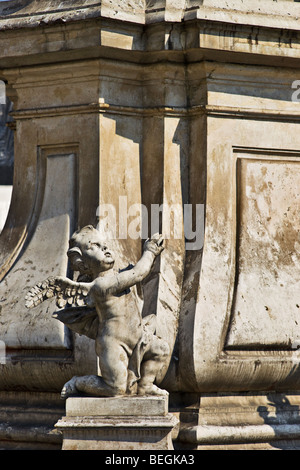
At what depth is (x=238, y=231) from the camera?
9.19 m

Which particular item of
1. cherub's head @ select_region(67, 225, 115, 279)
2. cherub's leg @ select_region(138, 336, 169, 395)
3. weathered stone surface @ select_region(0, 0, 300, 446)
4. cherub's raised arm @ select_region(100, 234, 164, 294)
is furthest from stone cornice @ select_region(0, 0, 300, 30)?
cherub's leg @ select_region(138, 336, 169, 395)

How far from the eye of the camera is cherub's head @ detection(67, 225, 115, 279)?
7926 millimetres

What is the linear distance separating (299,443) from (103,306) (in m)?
2.05

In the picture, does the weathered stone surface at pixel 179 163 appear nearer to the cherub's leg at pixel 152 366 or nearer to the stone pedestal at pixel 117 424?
the cherub's leg at pixel 152 366

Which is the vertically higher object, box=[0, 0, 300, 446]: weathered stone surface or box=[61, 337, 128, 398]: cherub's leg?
box=[0, 0, 300, 446]: weathered stone surface

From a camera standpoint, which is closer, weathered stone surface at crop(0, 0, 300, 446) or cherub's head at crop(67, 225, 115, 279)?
cherub's head at crop(67, 225, 115, 279)

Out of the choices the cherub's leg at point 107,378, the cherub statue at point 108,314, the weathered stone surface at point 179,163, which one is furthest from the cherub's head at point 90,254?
the weathered stone surface at point 179,163

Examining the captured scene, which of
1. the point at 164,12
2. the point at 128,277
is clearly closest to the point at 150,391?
the point at 128,277

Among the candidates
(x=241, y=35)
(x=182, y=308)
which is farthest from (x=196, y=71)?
(x=182, y=308)

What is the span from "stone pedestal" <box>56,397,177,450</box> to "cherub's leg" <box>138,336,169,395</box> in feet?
0.85

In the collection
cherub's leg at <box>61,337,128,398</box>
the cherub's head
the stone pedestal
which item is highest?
the cherub's head

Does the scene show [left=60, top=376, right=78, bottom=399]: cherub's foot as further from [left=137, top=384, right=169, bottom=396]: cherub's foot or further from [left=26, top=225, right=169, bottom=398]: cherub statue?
[left=137, top=384, right=169, bottom=396]: cherub's foot

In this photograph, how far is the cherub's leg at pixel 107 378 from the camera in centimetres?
790

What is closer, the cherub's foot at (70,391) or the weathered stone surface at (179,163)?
the cherub's foot at (70,391)
